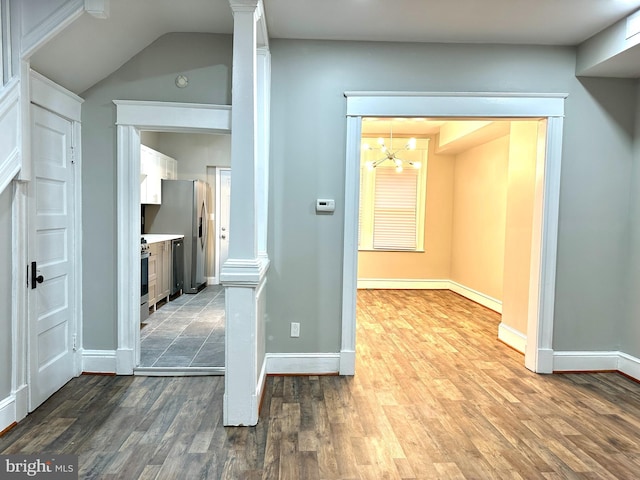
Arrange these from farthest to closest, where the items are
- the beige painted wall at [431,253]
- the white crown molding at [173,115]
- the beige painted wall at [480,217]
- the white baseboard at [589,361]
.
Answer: the beige painted wall at [431,253] → the beige painted wall at [480,217] → the white baseboard at [589,361] → the white crown molding at [173,115]

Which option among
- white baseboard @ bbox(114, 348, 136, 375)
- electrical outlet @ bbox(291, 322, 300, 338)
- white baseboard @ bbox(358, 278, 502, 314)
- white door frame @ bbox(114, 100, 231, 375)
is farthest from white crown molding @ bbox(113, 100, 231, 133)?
white baseboard @ bbox(358, 278, 502, 314)

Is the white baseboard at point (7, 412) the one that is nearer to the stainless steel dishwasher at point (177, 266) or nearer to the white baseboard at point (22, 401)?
the white baseboard at point (22, 401)

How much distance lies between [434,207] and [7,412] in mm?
6507

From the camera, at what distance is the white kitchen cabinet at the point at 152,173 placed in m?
5.44

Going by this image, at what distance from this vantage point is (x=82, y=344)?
3197mm

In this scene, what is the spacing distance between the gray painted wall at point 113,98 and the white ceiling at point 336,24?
0.08m

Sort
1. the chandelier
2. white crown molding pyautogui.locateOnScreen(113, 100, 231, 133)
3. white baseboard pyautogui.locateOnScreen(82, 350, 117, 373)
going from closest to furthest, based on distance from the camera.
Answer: white crown molding pyautogui.locateOnScreen(113, 100, 231, 133)
white baseboard pyautogui.locateOnScreen(82, 350, 117, 373)
the chandelier

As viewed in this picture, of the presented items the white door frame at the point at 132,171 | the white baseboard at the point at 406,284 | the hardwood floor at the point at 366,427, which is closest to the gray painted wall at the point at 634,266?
the hardwood floor at the point at 366,427

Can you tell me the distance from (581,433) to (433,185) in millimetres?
5269

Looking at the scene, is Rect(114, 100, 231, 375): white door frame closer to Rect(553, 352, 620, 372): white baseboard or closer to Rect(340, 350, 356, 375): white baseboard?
Rect(340, 350, 356, 375): white baseboard

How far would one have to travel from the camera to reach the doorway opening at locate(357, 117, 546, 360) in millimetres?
5828

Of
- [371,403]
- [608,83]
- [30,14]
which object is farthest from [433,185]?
[30,14]

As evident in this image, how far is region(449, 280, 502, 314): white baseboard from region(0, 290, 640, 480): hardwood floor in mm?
2201

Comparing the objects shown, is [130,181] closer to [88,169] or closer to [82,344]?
[88,169]
